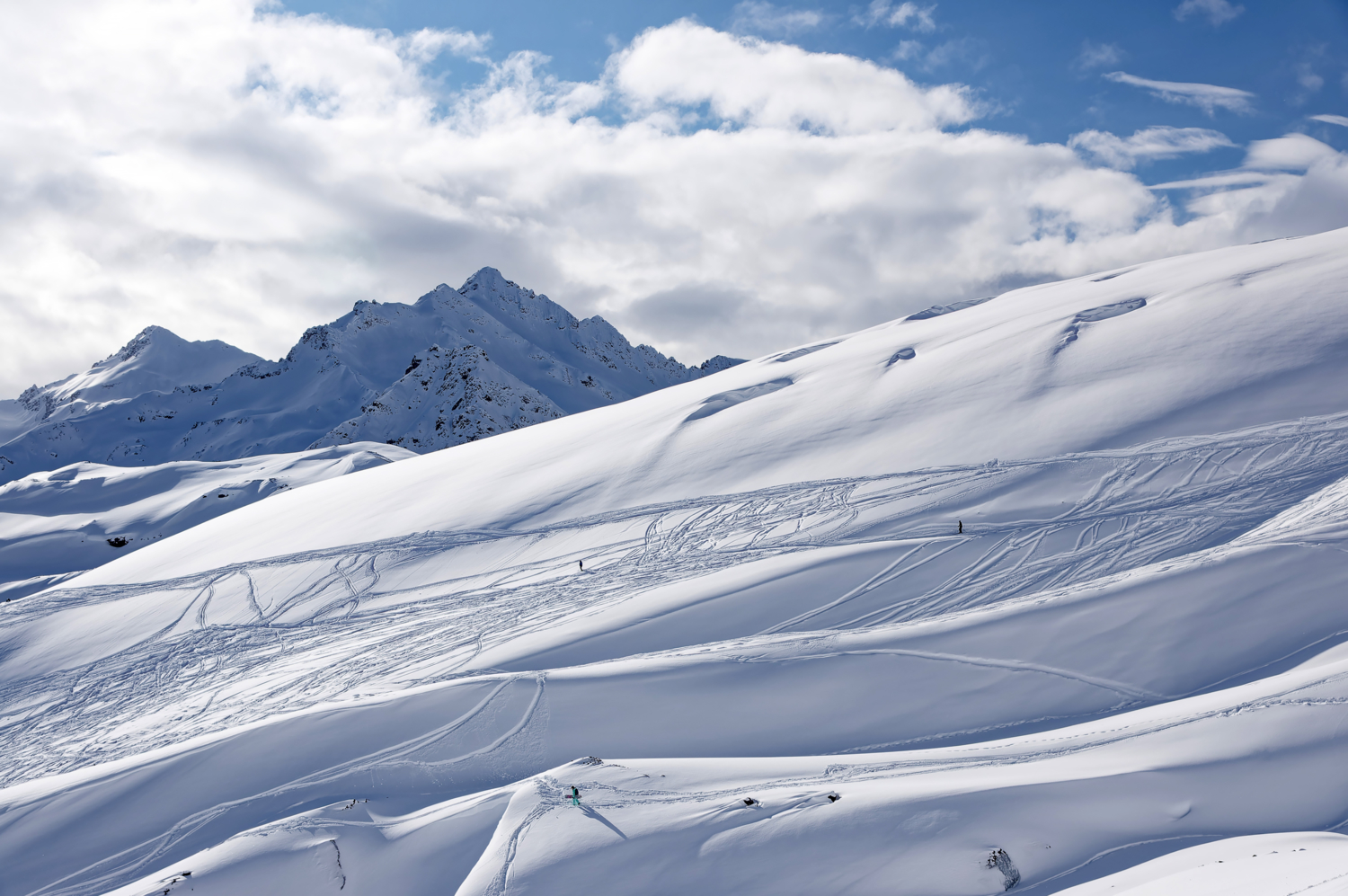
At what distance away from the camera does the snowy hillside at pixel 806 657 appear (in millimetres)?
6109

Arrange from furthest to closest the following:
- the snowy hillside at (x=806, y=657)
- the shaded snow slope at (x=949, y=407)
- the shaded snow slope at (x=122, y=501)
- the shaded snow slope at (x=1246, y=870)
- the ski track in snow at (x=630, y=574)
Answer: the shaded snow slope at (x=122, y=501) < the shaded snow slope at (x=949, y=407) < the ski track in snow at (x=630, y=574) < the snowy hillside at (x=806, y=657) < the shaded snow slope at (x=1246, y=870)

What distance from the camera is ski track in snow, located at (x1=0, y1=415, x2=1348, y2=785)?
9.77 metres

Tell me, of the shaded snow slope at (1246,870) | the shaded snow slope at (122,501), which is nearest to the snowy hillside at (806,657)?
the shaded snow slope at (1246,870)

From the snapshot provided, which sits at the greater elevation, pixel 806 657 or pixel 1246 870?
pixel 806 657

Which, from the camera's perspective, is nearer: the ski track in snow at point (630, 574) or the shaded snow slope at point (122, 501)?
the ski track in snow at point (630, 574)

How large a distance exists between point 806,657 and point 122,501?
194ft

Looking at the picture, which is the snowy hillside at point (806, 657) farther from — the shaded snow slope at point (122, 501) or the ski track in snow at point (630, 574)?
the shaded snow slope at point (122, 501)

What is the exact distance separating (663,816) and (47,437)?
759ft

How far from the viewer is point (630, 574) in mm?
11664

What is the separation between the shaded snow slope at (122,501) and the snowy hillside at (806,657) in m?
27.2

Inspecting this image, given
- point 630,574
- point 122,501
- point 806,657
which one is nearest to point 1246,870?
point 806,657

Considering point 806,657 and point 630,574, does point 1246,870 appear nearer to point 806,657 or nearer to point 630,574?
point 806,657

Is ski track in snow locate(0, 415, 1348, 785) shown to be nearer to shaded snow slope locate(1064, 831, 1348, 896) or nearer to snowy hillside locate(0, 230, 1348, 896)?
snowy hillside locate(0, 230, 1348, 896)

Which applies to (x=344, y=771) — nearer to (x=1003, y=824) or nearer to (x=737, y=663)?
(x=737, y=663)
